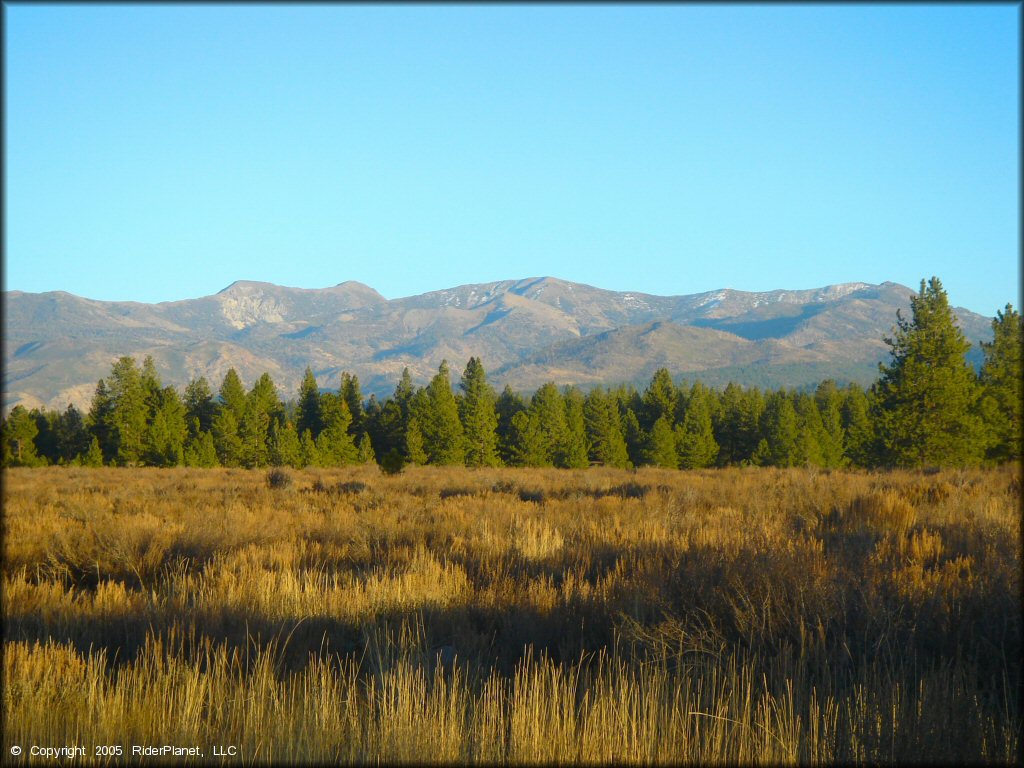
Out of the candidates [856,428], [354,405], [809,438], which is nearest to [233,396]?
[354,405]

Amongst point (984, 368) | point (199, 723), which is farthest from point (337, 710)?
point (984, 368)

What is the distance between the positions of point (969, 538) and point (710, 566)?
10.8 feet

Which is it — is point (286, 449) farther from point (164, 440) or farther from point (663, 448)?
point (663, 448)

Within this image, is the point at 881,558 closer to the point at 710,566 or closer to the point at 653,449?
the point at 710,566

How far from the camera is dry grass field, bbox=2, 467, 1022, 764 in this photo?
3.13 meters


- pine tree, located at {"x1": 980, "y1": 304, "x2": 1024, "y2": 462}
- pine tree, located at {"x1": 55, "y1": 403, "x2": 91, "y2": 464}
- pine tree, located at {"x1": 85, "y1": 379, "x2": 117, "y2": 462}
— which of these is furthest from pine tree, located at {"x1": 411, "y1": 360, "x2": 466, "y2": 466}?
pine tree, located at {"x1": 980, "y1": 304, "x2": 1024, "y2": 462}

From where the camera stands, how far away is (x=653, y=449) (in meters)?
59.9

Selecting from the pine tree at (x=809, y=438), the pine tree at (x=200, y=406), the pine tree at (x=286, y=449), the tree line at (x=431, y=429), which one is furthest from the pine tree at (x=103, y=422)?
the pine tree at (x=809, y=438)

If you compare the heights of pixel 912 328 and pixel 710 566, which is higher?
pixel 912 328

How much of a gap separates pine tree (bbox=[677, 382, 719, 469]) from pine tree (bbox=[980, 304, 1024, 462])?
26.4 m

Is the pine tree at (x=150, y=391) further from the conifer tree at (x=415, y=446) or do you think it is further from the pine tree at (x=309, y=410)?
the conifer tree at (x=415, y=446)

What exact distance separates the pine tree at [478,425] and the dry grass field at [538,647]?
166 feet

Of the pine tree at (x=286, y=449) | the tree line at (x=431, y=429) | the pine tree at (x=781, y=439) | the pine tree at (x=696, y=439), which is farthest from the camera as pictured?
the pine tree at (x=696, y=439)

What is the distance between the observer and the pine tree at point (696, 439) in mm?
60297
